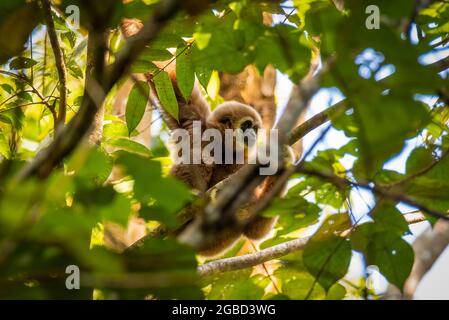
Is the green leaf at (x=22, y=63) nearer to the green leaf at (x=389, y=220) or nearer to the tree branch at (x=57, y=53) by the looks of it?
the tree branch at (x=57, y=53)

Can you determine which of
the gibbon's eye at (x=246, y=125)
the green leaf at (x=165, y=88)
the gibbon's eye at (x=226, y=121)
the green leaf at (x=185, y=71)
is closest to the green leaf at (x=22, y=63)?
the green leaf at (x=165, y=88)

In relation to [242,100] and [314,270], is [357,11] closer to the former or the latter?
[314,270]

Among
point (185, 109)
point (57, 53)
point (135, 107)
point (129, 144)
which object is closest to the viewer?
point (57, 53)

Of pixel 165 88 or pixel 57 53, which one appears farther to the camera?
pixel 165 88

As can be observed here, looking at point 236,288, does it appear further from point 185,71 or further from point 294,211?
point 185,71

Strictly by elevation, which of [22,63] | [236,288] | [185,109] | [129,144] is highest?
[185,109]

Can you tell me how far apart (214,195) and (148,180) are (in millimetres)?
2047

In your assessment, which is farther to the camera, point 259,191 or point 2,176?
point 259,191

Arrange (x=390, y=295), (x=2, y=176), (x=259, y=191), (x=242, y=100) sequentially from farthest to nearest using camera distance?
(x=242, y=100) < (x=390, y=295) < (x=259, y=191) < (x=2, y=176)

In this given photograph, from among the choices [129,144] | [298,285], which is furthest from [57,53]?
[298,285]


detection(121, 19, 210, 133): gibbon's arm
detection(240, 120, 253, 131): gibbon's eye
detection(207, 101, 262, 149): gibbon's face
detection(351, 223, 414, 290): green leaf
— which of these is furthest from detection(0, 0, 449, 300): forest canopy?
detection(240, 120, 253, 131): gibbon's eye

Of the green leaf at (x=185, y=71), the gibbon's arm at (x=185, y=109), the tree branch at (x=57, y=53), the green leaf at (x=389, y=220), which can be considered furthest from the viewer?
the gibbon's arm at (x=185, y=109)
